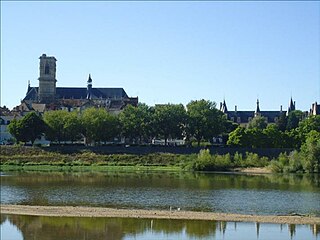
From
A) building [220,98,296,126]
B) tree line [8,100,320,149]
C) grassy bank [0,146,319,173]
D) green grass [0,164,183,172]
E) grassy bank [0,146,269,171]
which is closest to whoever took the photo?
green grass [0,164,183,172]

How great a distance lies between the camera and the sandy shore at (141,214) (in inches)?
1490

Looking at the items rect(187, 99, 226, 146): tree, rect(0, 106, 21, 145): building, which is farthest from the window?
rect(187, 99, 226, 146): tree

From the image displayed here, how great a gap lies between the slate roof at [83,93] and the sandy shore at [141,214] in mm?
104099

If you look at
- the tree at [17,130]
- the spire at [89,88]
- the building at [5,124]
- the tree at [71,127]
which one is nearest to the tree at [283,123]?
the spire at [89,88]

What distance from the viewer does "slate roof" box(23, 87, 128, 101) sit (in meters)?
146

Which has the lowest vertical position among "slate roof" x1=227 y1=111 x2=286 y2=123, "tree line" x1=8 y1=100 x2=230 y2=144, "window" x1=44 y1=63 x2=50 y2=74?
"tree line" x1=8 y1=100 x2=230 y2=144

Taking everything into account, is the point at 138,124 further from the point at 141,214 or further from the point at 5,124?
the point at 141,214

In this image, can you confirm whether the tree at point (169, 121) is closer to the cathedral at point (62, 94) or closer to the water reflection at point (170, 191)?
the cathedral at point (62, 94)

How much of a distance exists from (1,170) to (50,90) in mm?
65525

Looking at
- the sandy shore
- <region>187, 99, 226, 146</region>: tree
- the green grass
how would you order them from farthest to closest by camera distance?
1. <region>187, 99, 226, 146</region>: tree
2. the green grass
3. the sandy shore

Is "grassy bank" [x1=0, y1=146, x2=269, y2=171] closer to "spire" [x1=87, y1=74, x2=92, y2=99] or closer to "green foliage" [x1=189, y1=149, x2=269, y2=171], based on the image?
"green foliage" [x1=189, y1=149, x2=269, y2=171]

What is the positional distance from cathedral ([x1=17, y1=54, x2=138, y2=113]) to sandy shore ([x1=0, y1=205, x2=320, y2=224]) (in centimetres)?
9574

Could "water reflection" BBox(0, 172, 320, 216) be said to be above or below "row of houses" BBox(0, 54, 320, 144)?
below

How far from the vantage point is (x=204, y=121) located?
108 meters
